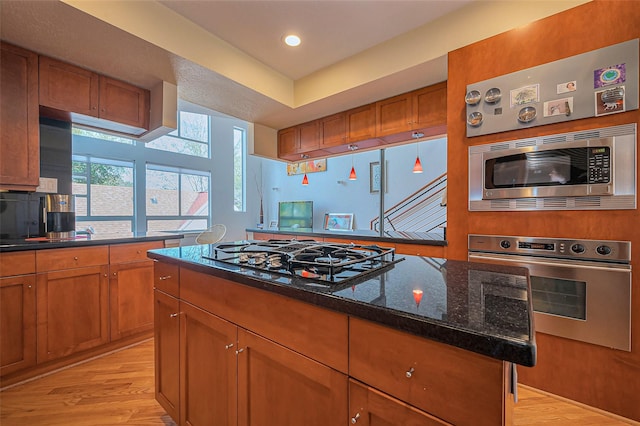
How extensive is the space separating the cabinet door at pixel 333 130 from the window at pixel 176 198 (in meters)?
3.75

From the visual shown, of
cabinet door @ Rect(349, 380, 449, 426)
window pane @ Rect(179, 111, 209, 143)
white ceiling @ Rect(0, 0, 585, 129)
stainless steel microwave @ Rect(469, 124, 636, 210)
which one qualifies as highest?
window pane @ Rect(179, 111, 209, 143)

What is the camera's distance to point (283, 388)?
87 cm

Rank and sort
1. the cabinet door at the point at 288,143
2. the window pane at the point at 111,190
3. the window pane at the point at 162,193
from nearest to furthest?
1. the cabinet door at the point at 288,143
2. the window pane at the point at 111,190
3. the window pane at the point at 162,193

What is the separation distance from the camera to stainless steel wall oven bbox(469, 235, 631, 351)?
1.51 metres

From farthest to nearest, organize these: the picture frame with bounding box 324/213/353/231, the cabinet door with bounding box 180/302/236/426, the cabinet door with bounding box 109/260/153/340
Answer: the picture frame with bounding box 324/213/353/231 → the cabinet door with bounding box 109/260/153/340 → the cabinet door with bounding box 180/302/236/426

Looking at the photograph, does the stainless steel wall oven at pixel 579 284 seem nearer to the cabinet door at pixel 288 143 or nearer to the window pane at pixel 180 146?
the cabinet door at pixel 288 143

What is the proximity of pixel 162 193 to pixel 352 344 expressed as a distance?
5839mm

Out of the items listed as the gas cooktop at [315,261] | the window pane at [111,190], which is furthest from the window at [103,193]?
the gas cooktop at [315,261]

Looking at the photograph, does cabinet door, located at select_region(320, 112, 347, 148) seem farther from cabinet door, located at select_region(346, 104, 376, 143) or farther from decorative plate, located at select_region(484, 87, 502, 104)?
decorative plate, located at select_region(484, 87, 502, 104)

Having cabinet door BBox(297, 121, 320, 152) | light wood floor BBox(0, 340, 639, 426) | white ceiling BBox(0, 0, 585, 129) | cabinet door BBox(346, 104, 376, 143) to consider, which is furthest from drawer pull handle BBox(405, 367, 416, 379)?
cabinet door BBox(297, 121, 320, 152)

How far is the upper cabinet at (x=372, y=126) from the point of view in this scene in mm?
2625

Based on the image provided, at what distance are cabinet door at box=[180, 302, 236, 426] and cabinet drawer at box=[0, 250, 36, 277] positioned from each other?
1473 mm

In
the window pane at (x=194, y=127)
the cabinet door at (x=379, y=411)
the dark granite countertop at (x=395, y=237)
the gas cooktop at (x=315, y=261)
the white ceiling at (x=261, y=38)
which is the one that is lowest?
the cabinet door at (x=379, y=411)

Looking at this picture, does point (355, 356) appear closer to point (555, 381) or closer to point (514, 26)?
point (555, 381)
